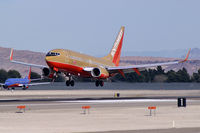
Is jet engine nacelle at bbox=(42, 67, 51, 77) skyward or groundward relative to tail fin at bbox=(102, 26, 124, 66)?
groundward

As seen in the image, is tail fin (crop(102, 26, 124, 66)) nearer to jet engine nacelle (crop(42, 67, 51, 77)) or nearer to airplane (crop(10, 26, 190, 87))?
airplane (crop(10, 26, 190, 87))

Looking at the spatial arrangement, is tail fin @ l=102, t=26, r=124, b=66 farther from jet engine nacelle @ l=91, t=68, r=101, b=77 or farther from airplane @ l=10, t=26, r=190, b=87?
jet engine nacelle @ l=91, t=68, r=101, b=77

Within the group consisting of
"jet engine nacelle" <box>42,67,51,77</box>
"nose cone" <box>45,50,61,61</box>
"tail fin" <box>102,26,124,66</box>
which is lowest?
"jet engine nacelle" <box>42,67,51,77</box>

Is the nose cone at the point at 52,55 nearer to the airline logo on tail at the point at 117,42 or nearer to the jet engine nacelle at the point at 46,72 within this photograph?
the jet engine nacelle at the point at 46,72

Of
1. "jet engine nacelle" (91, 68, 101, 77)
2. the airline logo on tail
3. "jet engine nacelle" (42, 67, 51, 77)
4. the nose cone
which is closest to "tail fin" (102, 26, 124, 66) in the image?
the airline logo on tail

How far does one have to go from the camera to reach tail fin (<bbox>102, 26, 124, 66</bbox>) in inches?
3709

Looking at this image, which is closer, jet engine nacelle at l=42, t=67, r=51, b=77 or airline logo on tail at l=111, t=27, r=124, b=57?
jet engine nacelle at l=42, t=67, r=51, b=77

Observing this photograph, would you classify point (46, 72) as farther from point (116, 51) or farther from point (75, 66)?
point (116, 51)

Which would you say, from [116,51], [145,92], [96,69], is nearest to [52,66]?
[96,69]

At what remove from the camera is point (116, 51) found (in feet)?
318

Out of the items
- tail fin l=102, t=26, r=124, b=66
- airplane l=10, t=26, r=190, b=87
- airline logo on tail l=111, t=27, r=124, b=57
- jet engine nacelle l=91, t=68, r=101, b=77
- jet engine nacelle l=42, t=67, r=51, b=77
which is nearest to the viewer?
airplane l=10, t=26, r=190, b=87

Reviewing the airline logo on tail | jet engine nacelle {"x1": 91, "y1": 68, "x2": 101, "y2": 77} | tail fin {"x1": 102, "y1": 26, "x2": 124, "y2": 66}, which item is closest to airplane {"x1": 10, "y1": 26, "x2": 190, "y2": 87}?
jet engine nacelle {"x1": 91, "y1": 68, "x2": 101, "y2": 77}

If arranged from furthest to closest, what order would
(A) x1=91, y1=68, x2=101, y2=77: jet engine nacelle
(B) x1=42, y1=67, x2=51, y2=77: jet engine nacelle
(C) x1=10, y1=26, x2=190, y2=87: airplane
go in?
(A) x1=91, y1=68, x2=101, y2=77: jet engine nacelle < (B) x1=42, y1=67, x2=51, y2=77: jet engine nacelle < (C) x1=10, y1=26, x2=190, y2=87: airplane

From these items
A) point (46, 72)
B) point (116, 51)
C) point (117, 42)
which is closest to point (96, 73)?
point (46, 72)
